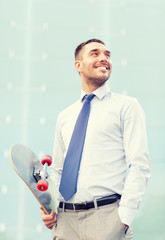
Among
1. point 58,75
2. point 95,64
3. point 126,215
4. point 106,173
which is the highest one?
point 95,64

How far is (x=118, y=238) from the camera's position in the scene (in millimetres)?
1190

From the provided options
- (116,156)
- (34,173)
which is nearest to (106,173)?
(116,156)

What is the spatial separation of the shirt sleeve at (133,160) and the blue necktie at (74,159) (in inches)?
7.4

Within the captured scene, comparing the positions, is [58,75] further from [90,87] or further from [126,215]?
[126,215]

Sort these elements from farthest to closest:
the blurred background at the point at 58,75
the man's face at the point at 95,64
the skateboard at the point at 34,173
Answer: the blurred background at the point at 58,75
the man's face at the point at 95,64
the skateboard at the point at 34,173

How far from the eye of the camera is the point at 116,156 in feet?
4.36

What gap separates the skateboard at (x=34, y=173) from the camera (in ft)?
4.29

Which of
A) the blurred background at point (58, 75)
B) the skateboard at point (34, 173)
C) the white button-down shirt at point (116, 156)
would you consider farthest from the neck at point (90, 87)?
the blurred background at point (58, 75)

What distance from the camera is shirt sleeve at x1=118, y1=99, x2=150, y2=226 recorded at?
3.92 feet

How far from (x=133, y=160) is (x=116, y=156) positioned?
89mm

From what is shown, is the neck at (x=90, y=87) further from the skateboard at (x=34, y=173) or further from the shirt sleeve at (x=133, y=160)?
the skateboard at (x=34, y=173)

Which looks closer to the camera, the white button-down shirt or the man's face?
the white button-down shirt

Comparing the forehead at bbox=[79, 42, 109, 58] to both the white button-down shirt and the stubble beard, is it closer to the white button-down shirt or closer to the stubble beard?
the stubble beard

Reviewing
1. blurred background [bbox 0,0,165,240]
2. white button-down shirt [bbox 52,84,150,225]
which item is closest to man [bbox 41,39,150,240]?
white button-down shirt [bbox 52,84,150,225]
